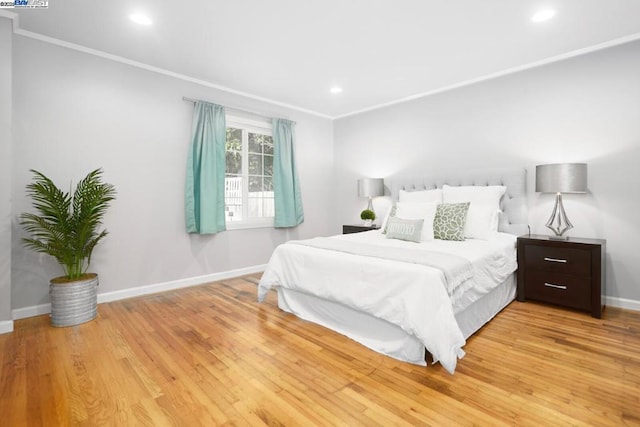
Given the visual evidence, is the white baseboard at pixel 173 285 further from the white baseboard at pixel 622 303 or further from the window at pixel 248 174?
the white baseboard at pixel 622 303

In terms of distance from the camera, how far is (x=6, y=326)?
2574mm

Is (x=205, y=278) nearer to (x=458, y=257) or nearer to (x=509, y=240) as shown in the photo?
(x=458, y=257)

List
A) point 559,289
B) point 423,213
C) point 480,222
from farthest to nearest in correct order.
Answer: point 423,213
point 480,222
point 559,289

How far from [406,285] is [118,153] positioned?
3214 millimetres

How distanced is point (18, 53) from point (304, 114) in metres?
3.45

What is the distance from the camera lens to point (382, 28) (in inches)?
108

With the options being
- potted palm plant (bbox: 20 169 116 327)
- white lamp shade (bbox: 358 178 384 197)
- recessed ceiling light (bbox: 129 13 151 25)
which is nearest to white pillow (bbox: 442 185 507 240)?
white lamp shade (bbox: 358 178 384 197)

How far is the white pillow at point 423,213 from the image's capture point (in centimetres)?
328

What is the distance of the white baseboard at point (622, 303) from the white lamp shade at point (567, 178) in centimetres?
110

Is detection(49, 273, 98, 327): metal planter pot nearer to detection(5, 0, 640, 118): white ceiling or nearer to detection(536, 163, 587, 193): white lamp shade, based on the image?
detection(5, 0, 640, 118): white ceiling

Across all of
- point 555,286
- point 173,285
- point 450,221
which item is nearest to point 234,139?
point 173,285

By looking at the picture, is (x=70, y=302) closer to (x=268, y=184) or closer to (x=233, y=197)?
(x=233, y=197)

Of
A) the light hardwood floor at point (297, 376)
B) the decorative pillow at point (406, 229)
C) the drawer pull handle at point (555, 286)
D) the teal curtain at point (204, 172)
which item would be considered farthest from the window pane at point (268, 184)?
the drawer pull handle at point (555, 286)

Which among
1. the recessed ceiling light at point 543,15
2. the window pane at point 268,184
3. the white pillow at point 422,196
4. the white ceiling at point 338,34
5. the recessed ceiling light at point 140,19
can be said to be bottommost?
the white pillow at point 422,196
